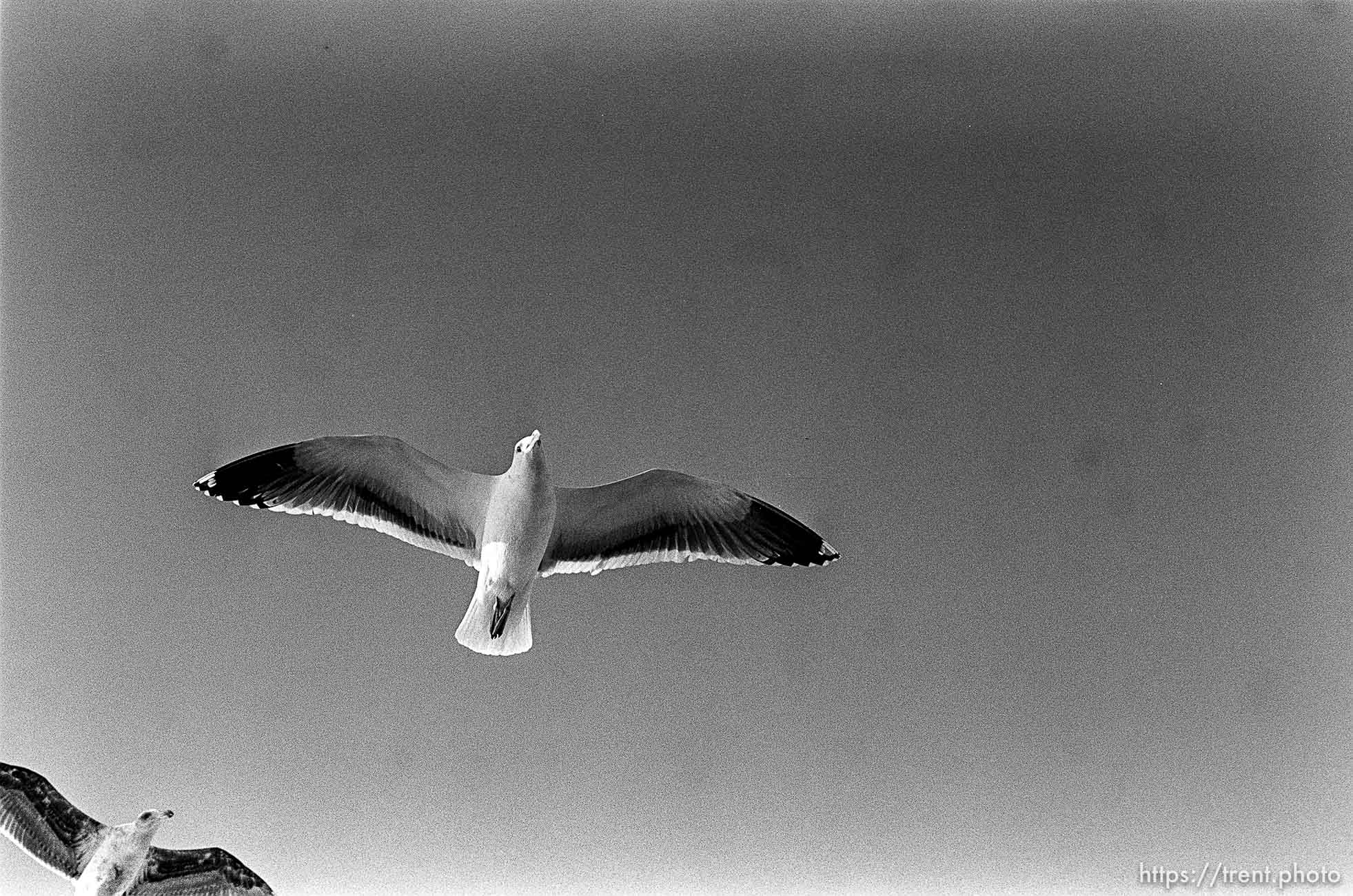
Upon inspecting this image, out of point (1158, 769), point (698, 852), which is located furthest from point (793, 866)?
point (1158, 769)

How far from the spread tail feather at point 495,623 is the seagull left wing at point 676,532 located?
9cm

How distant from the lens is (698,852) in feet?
7.76

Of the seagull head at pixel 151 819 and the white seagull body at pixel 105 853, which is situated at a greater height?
the seagull head at pixel 151 819

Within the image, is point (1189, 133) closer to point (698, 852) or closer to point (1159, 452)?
point (1159, 452)

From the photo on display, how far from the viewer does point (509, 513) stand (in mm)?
2236

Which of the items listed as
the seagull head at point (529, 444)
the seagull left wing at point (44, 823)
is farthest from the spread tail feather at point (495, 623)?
the seagull left wing at point (44, 823)

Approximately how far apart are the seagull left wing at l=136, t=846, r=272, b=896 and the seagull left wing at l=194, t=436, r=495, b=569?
60 cm

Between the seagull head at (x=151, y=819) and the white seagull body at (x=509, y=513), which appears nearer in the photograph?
the seagull head at (x=151, y=819)

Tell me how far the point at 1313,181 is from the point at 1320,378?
0.38 meters

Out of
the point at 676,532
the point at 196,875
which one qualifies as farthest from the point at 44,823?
the point at 676,532

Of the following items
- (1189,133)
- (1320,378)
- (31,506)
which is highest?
(1189,133)

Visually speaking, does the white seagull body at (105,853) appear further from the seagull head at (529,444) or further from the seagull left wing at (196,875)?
the seagull head at (529,444)

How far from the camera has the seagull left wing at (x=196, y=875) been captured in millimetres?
2156

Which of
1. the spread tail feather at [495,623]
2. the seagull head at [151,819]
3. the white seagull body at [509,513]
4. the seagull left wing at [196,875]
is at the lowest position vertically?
the seagull left wing at [196,875]
